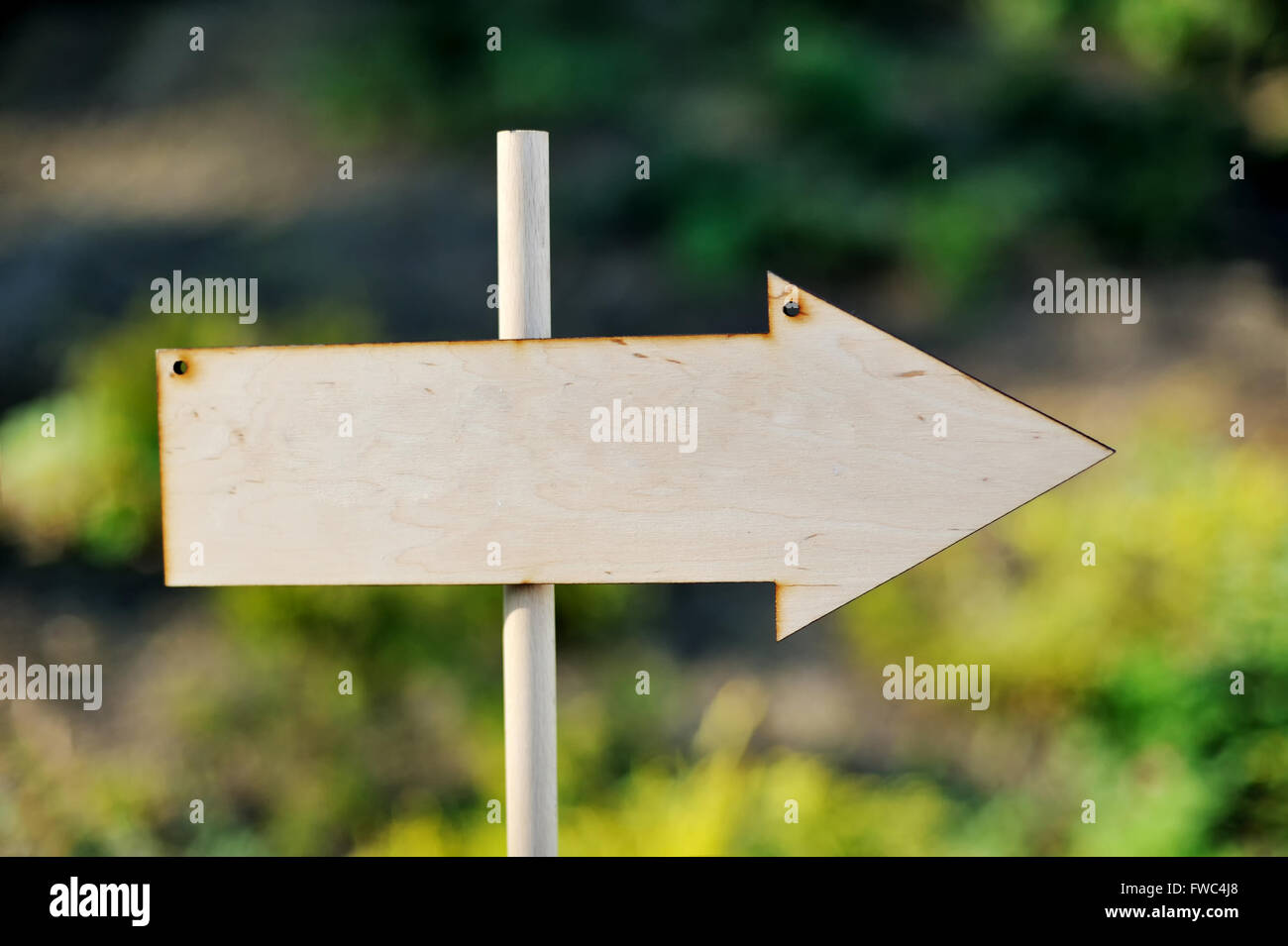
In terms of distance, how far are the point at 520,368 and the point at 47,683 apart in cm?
248

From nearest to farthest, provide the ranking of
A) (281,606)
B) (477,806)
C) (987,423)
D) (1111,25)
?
(987,423) → (477,806) → (281,606) → (1111,25)

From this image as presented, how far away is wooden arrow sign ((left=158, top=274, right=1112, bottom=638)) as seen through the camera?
3.57 ft

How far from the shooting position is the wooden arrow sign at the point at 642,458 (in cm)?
109

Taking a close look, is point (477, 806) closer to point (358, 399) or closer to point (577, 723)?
point (577, 723)

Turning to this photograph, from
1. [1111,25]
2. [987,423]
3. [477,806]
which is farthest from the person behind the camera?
[1111,25]

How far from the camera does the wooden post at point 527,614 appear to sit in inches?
44.7

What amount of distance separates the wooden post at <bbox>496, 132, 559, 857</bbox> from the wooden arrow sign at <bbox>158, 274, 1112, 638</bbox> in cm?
5

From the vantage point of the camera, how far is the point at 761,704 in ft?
9.66

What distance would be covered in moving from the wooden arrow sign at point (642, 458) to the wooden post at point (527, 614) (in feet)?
0.15

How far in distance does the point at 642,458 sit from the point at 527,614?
0.21 meters

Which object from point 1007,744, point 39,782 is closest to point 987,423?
point 1007,744

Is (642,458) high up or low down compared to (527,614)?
up

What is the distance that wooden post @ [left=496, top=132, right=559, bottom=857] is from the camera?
1136mm

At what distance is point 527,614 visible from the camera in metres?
1.15
